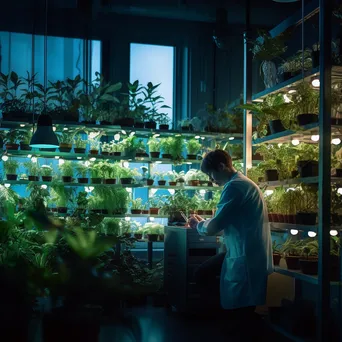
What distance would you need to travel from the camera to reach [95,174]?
23.3ft

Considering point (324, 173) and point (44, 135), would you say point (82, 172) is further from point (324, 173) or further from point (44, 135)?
point (324, 173)

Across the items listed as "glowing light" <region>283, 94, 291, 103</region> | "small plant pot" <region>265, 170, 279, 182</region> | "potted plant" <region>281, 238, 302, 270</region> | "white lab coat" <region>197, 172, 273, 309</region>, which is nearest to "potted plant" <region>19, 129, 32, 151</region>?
"small plant pot" <region>265, 170, 279, 182</region>

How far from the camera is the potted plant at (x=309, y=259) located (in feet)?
14.4

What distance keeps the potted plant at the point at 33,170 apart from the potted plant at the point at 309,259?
3.65 m

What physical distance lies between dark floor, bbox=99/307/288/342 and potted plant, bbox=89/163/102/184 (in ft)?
6.06

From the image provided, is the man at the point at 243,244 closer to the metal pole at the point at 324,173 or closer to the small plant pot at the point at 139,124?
the metal pole at the point at 324,173

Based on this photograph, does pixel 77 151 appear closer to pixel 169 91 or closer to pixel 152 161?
pixel 152 161

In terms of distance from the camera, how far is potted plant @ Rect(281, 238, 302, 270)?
4.70 m

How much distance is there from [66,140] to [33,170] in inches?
Answer: 22.6

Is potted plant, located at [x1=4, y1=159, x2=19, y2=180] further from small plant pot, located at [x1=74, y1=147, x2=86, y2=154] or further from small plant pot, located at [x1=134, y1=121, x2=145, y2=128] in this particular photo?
small plant pot, located at [x1=134, y1=121, x2=145, y2=128]

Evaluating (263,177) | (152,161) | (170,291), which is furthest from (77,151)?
(263,177)

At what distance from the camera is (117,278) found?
4.38 ft

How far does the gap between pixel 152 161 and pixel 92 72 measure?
1.95m

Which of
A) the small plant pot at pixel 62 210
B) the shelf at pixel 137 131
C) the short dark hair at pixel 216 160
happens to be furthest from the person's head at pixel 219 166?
the small plant pot at pixel 62 210
